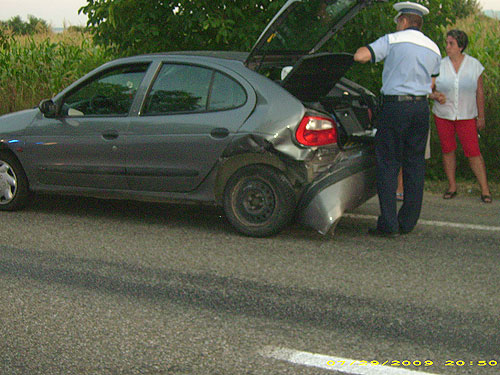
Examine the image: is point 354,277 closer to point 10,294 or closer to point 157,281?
point 157,281

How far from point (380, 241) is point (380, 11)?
403cm

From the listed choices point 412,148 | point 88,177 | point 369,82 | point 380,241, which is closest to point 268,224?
point 380,241

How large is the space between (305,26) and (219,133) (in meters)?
1.25

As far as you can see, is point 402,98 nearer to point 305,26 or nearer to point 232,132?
point 305,26

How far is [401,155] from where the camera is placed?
22.5 ft

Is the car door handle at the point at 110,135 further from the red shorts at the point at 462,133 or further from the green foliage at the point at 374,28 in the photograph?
the red shorts at the point at 462,133

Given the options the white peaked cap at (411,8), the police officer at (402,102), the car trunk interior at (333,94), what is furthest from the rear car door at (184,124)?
the white peaked cap at (411,8)

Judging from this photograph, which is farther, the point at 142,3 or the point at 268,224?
the point at 142,3

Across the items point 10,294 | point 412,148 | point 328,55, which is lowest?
point 10,294

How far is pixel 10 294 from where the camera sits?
5258mm

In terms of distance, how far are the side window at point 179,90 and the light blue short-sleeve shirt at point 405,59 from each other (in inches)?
58.2

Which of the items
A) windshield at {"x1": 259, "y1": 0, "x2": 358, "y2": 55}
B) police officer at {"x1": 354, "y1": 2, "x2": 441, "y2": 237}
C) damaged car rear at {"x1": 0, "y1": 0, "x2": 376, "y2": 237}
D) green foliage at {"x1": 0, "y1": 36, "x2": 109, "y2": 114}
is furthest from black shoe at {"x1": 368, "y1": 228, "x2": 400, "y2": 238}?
green foliage at {"x1": 0, "y1": 36, "x2": 109, "y2": 114}

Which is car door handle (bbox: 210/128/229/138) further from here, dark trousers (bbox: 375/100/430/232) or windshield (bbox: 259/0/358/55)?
dark trousers (bbox: 375/100/430/232)
